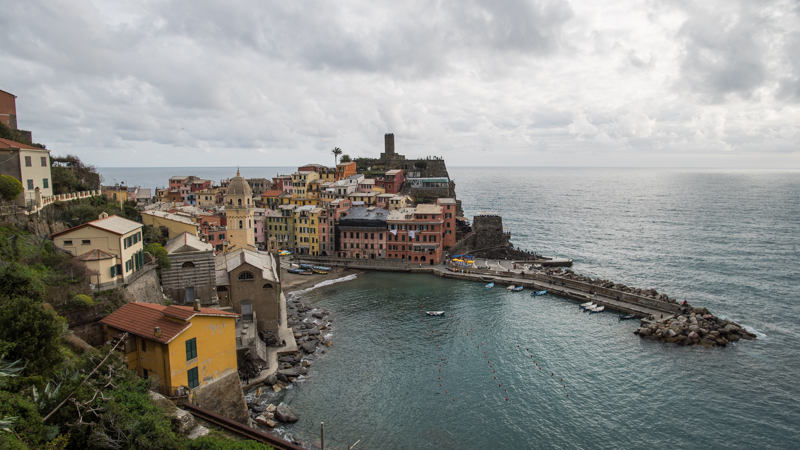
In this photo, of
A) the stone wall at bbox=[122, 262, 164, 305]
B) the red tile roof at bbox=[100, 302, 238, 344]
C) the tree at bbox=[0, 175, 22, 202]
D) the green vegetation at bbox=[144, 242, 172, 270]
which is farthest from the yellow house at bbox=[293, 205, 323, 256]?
the red tile roof at bbox=[100, 302, 238, 344]

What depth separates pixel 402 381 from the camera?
3859 cm

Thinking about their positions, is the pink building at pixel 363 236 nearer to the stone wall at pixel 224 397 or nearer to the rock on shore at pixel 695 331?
the rock on shore at pixel 695 331

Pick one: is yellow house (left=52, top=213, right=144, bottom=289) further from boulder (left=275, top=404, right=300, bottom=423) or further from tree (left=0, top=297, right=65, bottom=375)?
boulder (left=275, top=404, right=300, bottom=423)

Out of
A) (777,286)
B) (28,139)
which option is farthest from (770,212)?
(28,139)

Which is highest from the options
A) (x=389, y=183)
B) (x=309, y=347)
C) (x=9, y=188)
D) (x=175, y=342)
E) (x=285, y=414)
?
(x=9, y=188)

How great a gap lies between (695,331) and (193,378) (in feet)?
163

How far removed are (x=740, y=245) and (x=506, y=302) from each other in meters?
68.4

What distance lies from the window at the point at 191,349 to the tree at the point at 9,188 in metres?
23.3

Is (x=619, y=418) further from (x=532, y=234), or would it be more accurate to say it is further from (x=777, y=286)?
(x=532, y=234)

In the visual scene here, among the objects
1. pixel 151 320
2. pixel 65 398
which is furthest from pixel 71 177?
pixel 65 398

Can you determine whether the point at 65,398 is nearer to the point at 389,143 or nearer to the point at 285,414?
the point at 285,414

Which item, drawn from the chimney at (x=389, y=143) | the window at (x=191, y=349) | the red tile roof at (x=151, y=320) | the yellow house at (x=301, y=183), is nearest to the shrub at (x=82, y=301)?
the red tile roof at (x=151, y=320)

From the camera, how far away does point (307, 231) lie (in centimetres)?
8350

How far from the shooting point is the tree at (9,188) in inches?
1363
